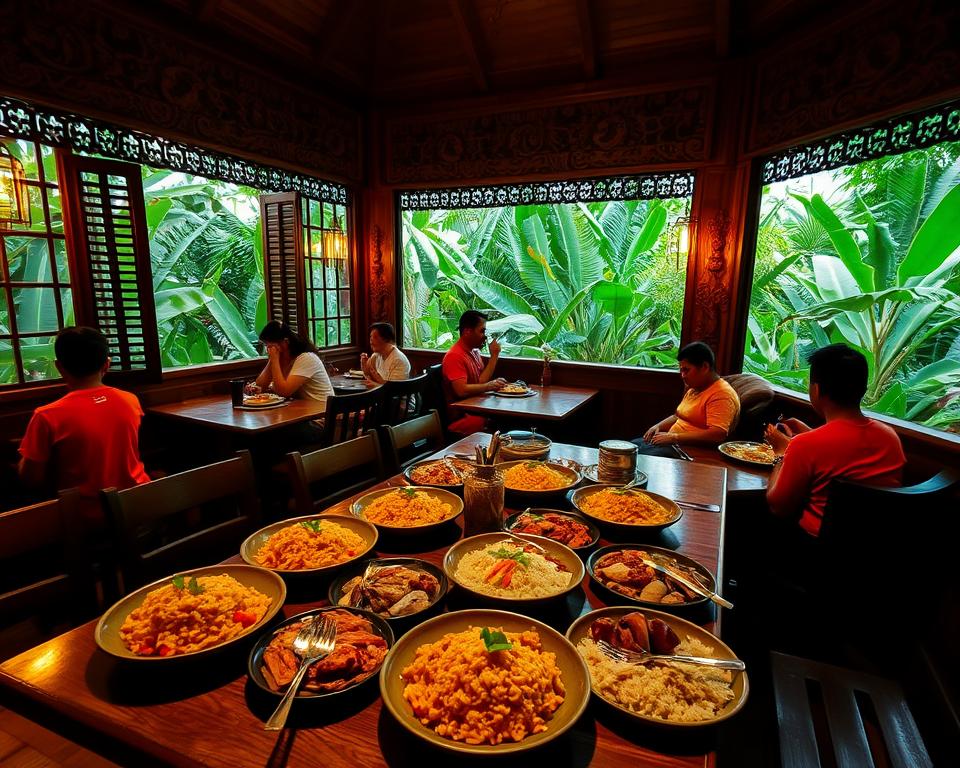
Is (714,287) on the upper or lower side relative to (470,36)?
lower

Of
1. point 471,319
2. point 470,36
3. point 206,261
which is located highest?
point 470,36

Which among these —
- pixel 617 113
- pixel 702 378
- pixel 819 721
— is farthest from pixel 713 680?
pixel 617 113

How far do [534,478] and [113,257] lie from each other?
3.18 metres

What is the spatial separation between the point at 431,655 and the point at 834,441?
168 cm

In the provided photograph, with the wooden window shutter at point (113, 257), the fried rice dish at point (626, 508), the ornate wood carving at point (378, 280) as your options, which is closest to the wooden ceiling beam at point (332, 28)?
the ornate wood carving at point (378, 280)

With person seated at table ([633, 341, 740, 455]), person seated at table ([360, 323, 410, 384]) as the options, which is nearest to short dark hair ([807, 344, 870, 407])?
person seated at table ([633, 341, 740, 455])

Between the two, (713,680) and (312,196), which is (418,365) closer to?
(312,196)

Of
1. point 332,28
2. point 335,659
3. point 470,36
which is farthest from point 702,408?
point 332,28

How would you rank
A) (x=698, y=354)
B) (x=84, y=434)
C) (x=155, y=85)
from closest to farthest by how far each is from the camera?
1. (x=84, y=434)
2. (x=698, y=354)
3. (x=155, y=85)

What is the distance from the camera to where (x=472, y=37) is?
4203mm

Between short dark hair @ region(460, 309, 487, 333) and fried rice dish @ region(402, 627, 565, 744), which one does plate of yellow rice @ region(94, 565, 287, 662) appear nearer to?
fried rice dish @ region(402, 627, 565, 744)

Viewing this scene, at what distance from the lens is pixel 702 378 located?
114 inches

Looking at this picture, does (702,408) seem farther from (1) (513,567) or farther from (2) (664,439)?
(1) (513,567)

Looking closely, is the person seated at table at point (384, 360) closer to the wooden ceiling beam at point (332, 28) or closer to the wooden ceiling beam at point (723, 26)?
the wooden ceiling beam at point (332, 28)
